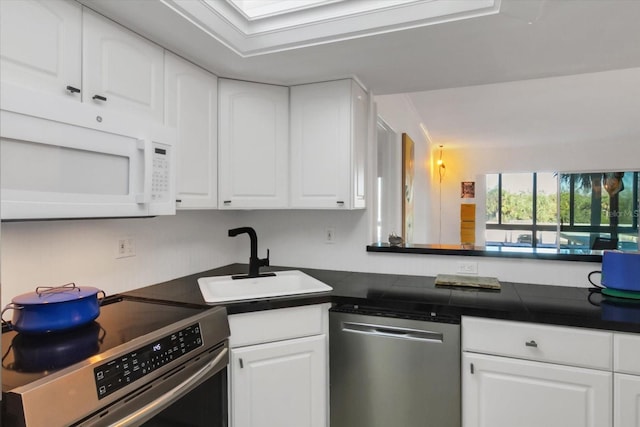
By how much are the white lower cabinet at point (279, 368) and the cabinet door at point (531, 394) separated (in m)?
0.66

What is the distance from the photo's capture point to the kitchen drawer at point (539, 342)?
4.66 feet

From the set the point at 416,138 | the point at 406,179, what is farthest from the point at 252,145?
the point at 416,138

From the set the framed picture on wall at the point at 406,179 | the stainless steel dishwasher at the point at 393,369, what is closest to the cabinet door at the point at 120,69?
the stainless steel dishwasher at the point at 393,369

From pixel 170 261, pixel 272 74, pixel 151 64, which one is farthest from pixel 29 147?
pixel 272 74

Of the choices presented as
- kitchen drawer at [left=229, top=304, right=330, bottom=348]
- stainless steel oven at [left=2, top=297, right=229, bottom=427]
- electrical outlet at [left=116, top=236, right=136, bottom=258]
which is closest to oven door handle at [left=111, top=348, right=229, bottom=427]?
stainless steel oven at [left=2, top=297, right=229, bottom=427]

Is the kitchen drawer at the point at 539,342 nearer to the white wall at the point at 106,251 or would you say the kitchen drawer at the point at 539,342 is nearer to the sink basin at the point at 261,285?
the sink basin at the point at 261,285

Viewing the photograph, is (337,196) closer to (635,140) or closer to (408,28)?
(408,28)

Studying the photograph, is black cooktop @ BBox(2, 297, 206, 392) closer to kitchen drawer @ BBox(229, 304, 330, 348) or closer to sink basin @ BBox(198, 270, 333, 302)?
kitchen drawer @ BBox(229, 304, 330, 348)

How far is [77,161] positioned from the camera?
46.1 inches

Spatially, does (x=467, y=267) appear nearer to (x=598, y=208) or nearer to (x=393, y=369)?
(x=393, y=369)

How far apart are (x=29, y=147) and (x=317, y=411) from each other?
1569mm

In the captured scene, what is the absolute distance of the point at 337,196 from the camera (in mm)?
2125

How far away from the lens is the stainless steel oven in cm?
88

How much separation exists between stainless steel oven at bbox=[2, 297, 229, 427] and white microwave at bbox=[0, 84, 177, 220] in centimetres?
40
